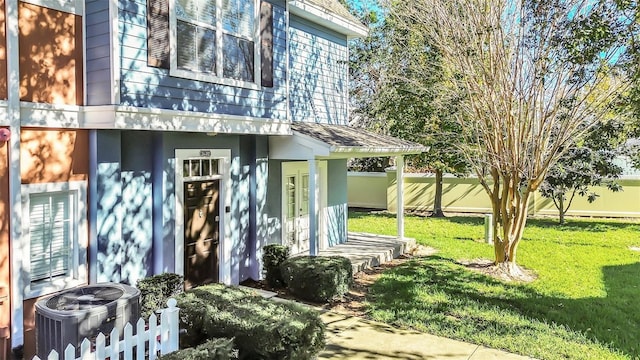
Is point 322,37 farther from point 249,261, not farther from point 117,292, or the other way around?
point 117,292

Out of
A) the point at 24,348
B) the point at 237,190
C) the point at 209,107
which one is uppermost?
the point at 209,107

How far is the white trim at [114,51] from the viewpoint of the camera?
6.19 metres

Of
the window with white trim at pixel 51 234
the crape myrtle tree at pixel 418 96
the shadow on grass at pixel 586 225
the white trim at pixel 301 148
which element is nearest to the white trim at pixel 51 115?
the window with white trim at pixel 51 234

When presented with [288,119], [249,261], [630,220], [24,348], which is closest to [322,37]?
[288,119]

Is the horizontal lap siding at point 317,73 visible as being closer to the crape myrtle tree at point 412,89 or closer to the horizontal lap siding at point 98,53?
the crape myrtle tree at point 412,89

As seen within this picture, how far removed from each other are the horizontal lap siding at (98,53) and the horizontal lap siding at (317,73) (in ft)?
16.5

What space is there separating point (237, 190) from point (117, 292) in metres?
3.90

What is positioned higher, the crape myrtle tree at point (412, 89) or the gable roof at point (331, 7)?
the gable roof at point (331, 7)

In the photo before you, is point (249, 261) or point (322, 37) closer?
point (249, 261)

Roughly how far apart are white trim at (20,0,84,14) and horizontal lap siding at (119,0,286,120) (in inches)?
22.5

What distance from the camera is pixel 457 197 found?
67.6 ft

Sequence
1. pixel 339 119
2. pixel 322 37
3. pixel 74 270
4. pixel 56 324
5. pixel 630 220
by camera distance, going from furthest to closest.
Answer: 1. pixel 630 220
2. pixel 339 119
3. pixel 322 37
4. pixel 74 270
5. pixel 56 324

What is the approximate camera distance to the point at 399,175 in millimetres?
13000

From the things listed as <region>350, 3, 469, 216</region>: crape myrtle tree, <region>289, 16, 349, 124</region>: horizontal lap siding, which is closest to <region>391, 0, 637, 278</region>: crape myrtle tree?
<region>350, 3, 469, 216</region>: crape myrtle tree
